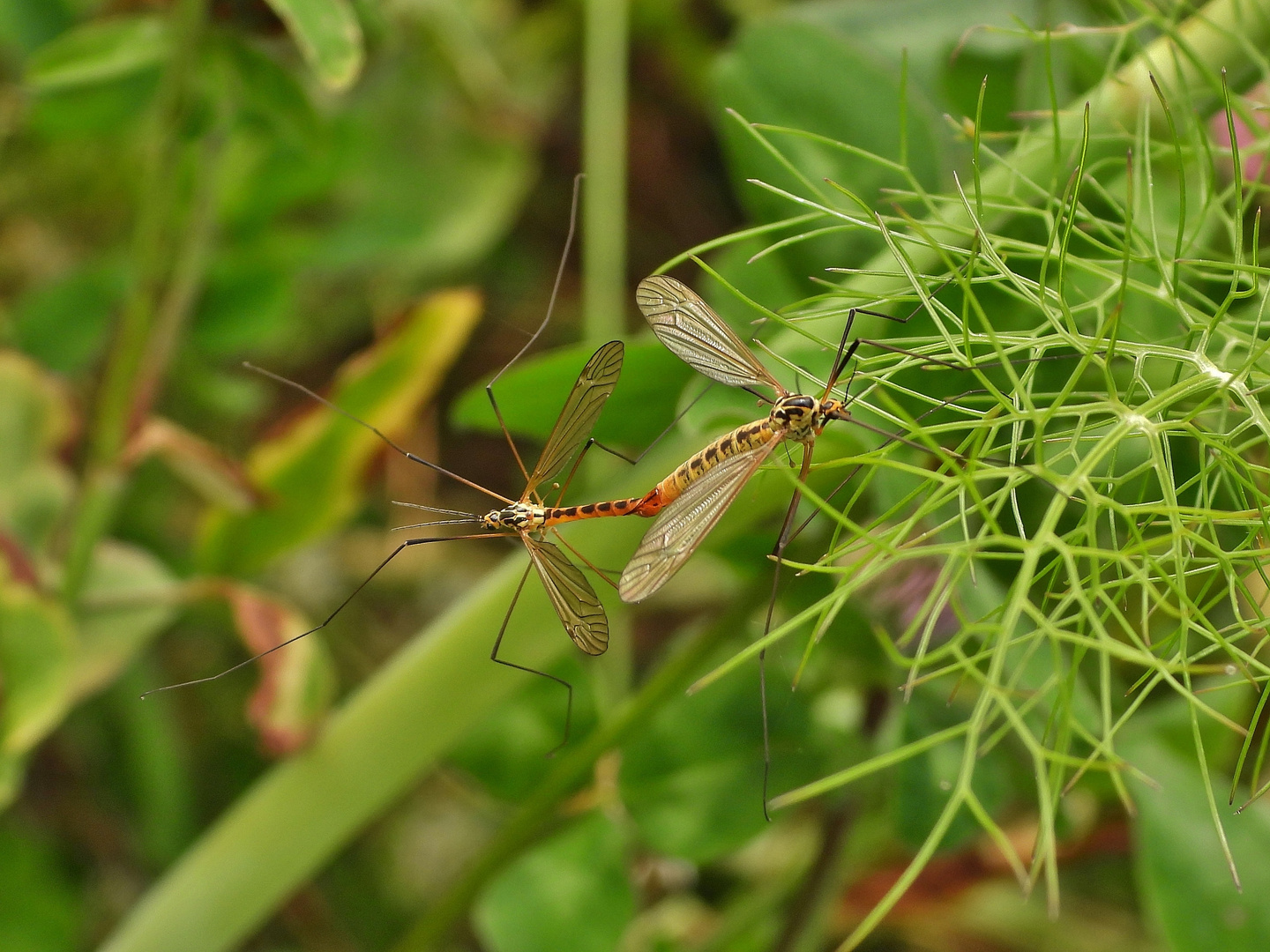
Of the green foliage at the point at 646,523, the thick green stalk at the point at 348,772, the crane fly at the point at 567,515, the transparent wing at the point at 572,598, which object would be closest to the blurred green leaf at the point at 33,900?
the green foliage at the point at 646,523

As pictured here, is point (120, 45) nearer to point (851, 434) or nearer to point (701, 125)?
point (851, 434)

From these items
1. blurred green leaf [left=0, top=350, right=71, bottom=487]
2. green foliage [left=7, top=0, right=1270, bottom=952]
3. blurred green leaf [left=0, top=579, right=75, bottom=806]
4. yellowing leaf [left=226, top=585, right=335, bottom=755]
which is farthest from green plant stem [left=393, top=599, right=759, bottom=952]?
blurred green leaf [left=0, top=350, right=71, bottom=487]

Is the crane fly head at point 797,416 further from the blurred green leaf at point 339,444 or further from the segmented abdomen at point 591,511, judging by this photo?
the blurred green leaf at point 339,444

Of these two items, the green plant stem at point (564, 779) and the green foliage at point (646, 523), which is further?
the green plant stem at point (564, 779)

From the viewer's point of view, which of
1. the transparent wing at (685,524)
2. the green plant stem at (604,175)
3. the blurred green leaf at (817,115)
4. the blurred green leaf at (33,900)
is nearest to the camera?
the transparent wing at (685,524)

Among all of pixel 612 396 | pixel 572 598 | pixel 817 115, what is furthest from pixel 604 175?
pixel 572 598

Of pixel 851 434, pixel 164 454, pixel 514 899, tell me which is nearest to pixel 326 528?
pixel 164 454
